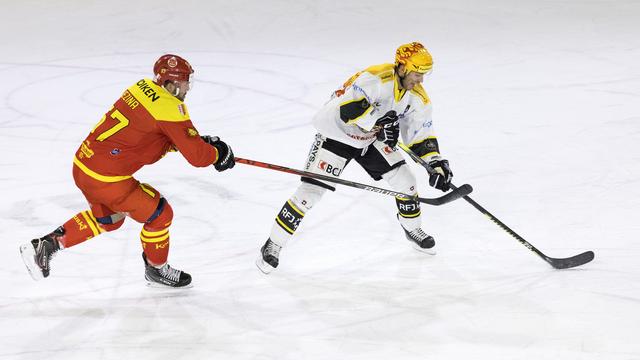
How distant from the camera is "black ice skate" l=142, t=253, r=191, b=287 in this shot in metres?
3.63

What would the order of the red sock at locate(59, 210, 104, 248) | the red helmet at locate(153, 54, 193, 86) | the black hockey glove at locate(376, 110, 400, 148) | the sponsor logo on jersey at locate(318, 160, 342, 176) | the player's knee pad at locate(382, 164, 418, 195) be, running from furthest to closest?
1. the player's knee pad at locate(382, 164, 418, 195)
2. the sponsor logo on jersey at locate(318, 160, 342, 176)
3. the black hockey glove at locate(376, 110, 400, 148)
4. the red sock at locate(59, 210, 104, 248)
5. the red helmet at locate(153, 54, 193, 86)

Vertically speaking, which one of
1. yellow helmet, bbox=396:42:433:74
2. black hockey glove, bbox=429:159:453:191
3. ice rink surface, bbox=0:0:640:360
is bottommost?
ice rink surface, bbox=0:0:640:360

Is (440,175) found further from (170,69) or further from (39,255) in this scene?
(39,255)

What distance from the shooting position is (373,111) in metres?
3.74

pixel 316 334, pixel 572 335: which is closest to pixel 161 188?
pixel 316 334

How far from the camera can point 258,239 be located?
426 centimetres

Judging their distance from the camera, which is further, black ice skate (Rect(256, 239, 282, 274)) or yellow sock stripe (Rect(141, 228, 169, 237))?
black ice skate (Rect(256, 239, 282, 274))

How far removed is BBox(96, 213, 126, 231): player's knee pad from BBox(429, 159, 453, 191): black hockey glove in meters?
1.45

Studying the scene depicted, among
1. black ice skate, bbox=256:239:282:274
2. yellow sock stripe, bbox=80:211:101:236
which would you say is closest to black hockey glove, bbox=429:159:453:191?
black ice skate, bbox=256:239:282:274

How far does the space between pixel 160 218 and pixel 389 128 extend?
45.0 inches

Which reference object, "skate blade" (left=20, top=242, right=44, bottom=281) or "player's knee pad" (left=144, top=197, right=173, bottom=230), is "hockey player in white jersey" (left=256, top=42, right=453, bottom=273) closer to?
"player's knee pad" (left=144, top=197, right=173, bottom=230)

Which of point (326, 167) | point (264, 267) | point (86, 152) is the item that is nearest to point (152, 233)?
point (86, 152)

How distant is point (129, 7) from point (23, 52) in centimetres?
211

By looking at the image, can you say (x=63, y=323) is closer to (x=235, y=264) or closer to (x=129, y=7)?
(x=235, y=264)
